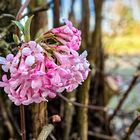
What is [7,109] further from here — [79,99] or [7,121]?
[79,99]

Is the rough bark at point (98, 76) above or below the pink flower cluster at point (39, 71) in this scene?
below

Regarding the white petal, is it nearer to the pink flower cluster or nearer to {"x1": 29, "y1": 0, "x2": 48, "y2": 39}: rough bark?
the pink flower cluster

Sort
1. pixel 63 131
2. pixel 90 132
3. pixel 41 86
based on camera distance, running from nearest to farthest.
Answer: pixel 41 86, pixel 63 131, pixel 90 132

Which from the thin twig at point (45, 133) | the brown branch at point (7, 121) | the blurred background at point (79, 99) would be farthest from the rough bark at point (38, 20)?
the thin twig at point (45, 133)

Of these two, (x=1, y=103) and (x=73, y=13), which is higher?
(x=73, y=13)

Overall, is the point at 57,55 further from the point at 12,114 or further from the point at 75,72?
the point at 12,114

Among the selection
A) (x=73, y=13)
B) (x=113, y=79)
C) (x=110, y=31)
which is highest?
(x=73, y=13)

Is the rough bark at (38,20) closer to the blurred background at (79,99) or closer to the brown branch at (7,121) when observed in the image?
the blurred background at (79,99)

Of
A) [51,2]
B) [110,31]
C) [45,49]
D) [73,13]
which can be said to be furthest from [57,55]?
[110,31]

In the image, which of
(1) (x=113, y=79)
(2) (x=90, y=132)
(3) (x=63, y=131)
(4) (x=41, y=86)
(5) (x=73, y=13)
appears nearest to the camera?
(4) (x=41, y=86)
